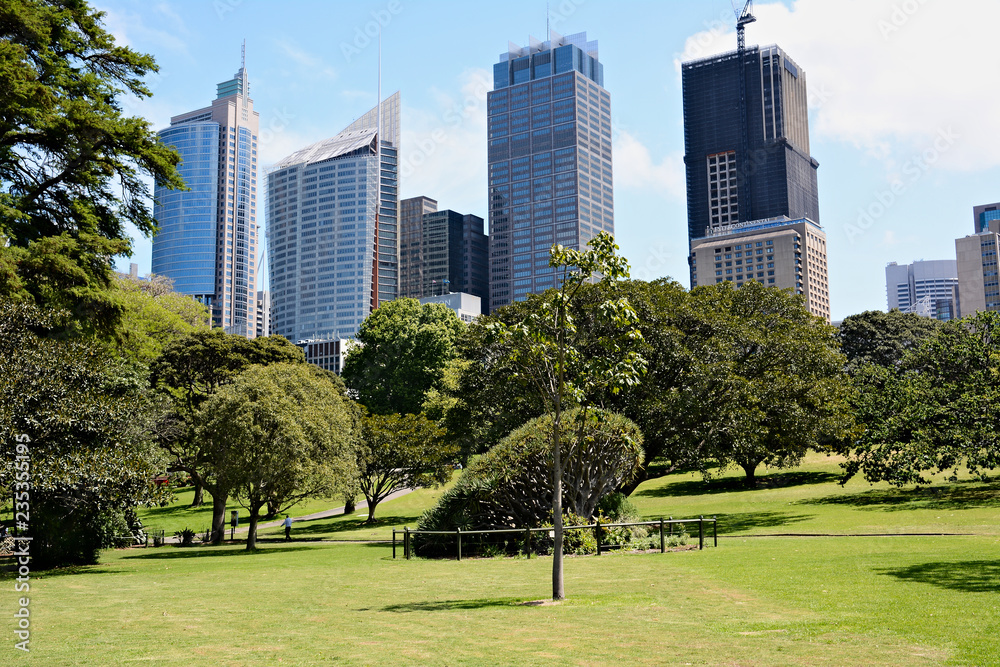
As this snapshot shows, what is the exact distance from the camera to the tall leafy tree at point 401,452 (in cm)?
4672

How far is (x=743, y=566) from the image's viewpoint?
18.5 m

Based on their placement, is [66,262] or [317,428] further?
[317,428]

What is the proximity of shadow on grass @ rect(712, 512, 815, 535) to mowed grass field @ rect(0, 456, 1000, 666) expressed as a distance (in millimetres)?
4463

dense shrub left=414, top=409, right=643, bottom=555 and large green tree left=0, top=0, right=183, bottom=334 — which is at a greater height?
large green tree left=0, top=0, right=183, bottom=334

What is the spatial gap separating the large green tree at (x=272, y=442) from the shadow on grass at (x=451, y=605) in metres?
16.9

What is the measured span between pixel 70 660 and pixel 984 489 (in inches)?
1504

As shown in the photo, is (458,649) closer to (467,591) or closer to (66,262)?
(467,591)

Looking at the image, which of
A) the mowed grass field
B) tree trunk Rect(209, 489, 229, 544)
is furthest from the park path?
the mowed grass field

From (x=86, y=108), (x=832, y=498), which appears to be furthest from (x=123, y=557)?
(x=832, y=498)

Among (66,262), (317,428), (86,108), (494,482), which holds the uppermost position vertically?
(86,108)

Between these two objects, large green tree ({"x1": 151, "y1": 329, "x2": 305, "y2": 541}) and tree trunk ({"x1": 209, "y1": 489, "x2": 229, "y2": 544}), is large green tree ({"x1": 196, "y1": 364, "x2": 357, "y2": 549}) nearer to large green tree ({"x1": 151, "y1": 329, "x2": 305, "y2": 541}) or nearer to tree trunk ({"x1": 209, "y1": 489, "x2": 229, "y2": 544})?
tree trunk ({"x1": 209, "y1": 489, "x2": 229, "y2": 544})

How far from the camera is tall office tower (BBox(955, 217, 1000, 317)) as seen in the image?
194 meters

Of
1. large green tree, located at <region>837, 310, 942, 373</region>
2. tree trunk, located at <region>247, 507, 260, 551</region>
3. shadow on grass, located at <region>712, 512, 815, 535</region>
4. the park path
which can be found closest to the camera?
shadow on grass, located at <region>712, 512, 815, 535</region>

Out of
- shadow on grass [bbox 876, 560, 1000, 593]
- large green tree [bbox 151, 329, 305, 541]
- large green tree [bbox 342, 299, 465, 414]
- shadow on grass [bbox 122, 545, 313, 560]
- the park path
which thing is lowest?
the park path
